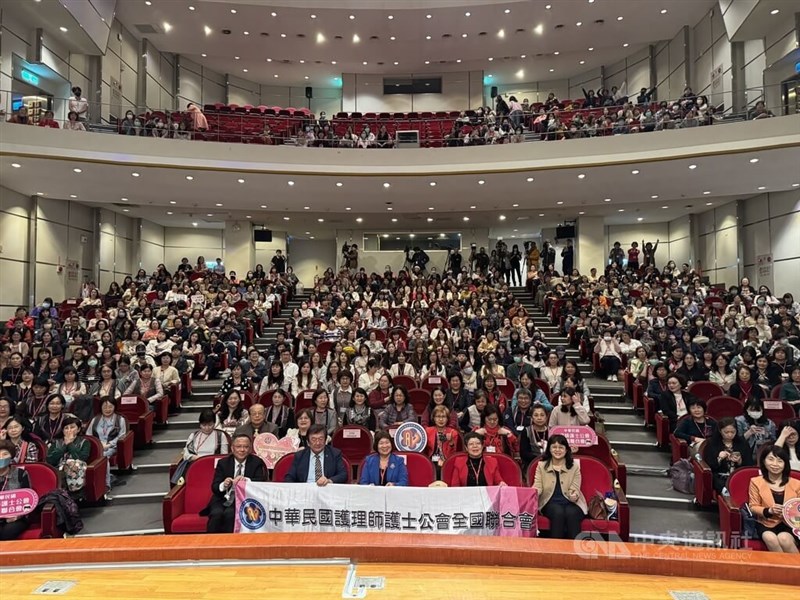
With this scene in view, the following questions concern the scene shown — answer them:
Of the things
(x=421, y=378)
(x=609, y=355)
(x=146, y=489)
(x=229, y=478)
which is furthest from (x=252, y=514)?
(x=609, y=355)

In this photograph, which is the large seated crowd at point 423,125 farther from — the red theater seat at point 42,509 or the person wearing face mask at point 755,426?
the red theater seat at point 42,509

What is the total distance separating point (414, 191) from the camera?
13.4 meters

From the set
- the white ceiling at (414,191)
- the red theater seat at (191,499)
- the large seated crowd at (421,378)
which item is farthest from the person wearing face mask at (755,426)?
the white ceiling at (414,191)

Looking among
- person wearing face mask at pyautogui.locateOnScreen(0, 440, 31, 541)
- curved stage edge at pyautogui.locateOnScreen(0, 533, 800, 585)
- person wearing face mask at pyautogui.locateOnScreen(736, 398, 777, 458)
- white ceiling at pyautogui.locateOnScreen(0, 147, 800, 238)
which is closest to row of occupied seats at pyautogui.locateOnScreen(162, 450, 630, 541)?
person wearing face mask at pyautogui.locateOnScreen(0, 440, 31, 541)

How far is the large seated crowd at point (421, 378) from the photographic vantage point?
4133 mm

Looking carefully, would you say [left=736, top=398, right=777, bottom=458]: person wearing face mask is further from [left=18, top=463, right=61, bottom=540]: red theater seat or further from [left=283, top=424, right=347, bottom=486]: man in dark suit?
[left=18, top=463, right=61, bottom=540]: red theater seat

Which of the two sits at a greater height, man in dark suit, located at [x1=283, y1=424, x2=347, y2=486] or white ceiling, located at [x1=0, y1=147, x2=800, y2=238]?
white ceiling, located at [x1=0, y1=147, x2=800, y2=238]

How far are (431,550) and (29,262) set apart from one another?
14.1 meters

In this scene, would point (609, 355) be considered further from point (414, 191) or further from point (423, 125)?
point (423, 125)

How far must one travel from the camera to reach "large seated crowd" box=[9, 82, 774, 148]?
10.7 m

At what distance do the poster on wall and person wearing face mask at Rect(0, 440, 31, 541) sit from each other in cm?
1550

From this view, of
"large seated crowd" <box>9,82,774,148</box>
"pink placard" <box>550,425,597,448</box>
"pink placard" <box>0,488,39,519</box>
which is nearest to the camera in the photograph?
"pink placard" <box>0,488,39,519</box>

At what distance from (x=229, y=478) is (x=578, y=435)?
3020 mm

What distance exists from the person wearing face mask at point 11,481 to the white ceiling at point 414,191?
8.20 meters
